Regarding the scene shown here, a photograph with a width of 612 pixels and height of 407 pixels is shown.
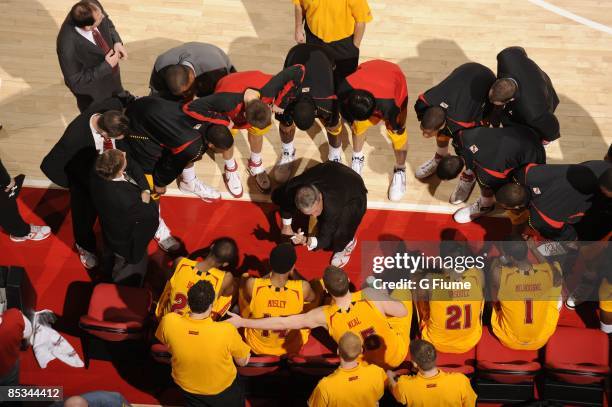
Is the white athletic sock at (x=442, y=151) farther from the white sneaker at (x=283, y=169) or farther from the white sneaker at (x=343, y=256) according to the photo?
the white sneaker at (x=283, y=169)

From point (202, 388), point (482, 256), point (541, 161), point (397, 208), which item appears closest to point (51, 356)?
point (202, 388)

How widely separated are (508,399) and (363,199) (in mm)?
1989

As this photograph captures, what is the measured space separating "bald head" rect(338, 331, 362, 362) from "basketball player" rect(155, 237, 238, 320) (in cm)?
114

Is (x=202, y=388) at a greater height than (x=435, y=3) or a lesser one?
lesser

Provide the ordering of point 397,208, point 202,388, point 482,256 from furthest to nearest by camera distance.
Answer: point 397,208, point 482,256, point 202,388

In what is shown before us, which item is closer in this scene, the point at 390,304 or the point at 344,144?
the point at 390,304

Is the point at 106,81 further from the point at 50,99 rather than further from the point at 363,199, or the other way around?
the point at 363,199

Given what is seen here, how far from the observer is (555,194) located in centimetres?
551

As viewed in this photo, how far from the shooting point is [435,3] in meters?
8.21

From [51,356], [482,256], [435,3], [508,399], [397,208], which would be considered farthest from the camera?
[435,3]

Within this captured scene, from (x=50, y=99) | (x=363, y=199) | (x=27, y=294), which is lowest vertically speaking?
(x=27, y=294)

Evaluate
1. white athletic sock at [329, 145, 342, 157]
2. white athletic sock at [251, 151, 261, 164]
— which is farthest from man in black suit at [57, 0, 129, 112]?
white athletic sock at [329, 145, 342, 157]

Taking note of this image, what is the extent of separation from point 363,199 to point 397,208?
132 cm

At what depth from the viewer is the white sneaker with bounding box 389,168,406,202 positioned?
6668 mm
